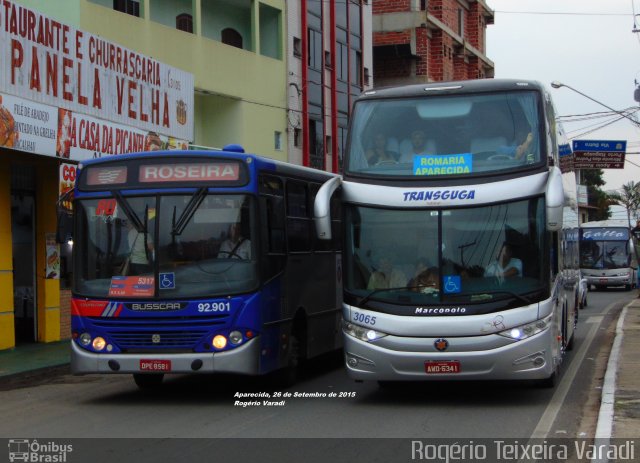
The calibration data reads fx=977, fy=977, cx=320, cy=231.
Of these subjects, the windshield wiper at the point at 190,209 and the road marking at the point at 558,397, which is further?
the windshield wiper at the point at 190,209

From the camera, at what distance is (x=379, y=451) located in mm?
8609

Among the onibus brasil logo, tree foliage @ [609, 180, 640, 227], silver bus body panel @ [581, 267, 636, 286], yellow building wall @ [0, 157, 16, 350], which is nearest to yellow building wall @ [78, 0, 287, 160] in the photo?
yellow building wall @ [0, 157, 16, 350]

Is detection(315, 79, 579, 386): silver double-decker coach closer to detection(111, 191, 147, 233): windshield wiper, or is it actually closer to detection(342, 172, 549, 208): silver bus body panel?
detection(342, 172, 549, 208): silver bus body panel

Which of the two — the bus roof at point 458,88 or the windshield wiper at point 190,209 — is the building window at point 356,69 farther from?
the windshield wiper at point 190,209

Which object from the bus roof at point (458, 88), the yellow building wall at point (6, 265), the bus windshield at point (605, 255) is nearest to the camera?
the bus roof at point (458, 88)

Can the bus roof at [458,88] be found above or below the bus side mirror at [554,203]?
above

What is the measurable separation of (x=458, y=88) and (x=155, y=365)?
16.1 feet

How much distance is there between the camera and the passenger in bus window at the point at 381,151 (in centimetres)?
1164

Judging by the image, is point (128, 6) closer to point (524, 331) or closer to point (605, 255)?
point (524, 331)

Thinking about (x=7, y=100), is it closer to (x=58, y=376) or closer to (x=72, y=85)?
(x=72, y=85)

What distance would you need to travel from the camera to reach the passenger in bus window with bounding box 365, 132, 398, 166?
458 inches

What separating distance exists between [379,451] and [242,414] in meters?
2.69

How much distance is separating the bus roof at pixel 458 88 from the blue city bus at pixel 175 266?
1.73 m

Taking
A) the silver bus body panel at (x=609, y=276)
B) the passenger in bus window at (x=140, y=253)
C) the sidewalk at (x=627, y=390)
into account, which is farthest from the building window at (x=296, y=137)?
the passenger in bus window at (x=140, y=253)
